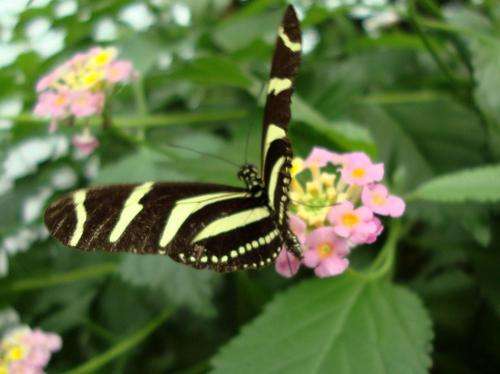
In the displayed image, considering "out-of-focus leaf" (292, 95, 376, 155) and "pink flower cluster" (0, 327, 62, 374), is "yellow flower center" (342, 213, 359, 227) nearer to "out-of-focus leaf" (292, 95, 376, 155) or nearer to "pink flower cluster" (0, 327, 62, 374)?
"out-of-focus leaf" (292, 95, 376, 155)

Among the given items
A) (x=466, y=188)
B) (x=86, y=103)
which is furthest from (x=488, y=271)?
(x=86, y=103)

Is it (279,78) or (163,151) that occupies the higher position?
(279,78)

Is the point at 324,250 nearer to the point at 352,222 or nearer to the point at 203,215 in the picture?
the point at 352,222

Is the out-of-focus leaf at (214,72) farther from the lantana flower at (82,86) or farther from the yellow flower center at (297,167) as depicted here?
the yellow flower center at (297,167)

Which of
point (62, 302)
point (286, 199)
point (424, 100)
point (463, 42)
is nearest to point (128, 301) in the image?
point (62, 302)

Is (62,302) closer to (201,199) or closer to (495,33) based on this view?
(201,199)

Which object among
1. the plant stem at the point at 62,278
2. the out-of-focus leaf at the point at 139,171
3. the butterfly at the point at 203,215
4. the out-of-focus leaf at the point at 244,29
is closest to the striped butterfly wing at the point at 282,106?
the butterfly at the point at 203,215

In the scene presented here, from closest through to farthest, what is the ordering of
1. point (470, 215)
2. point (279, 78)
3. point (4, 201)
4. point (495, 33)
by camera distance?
point (279, 78) → point (470, 215) → point (495, 33) → point (4, 201)
